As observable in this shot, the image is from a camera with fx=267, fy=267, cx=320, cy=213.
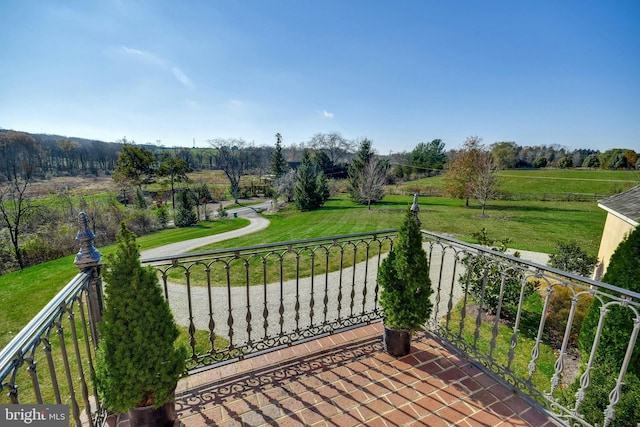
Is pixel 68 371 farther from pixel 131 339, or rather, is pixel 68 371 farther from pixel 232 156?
pixel 232 156

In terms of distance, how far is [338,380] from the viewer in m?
2.67

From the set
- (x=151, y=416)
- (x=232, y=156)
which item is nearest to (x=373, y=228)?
(x=151, y=416)

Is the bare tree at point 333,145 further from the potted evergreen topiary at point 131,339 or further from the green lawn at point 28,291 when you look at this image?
the potted evergreen topiary at point 131,339

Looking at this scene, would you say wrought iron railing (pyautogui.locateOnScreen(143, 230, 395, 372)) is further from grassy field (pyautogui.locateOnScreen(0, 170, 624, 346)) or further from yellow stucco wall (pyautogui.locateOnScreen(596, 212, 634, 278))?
yellow stucco wall (pyautogui.locateOnScreen(596, 212, 634, 278))

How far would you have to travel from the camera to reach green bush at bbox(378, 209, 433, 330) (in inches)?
112

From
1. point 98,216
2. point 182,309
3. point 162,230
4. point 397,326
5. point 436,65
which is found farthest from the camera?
point 162,230

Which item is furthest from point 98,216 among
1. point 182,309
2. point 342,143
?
point 342,143

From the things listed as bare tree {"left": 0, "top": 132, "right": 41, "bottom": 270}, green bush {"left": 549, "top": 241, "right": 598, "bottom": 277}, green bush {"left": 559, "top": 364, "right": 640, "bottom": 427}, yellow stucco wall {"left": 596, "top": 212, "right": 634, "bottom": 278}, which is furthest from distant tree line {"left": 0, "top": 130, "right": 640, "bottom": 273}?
green bush {"left": 559, "top": 364, "right": 640, "bottom": 427}

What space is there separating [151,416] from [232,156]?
34.4 metres

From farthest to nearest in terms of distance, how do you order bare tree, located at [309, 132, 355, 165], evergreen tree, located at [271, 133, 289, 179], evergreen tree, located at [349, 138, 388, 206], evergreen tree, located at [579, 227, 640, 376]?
1. bare tree, located at [309, 132, 355, 165]
2. evergreen tree, located at [271, 133, 289, 179]
3. evergreen tree, located at [349, 138, 388, 206]
4. evergreen tree, located at [579, 227, 640, 376]

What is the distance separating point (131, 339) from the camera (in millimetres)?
1781

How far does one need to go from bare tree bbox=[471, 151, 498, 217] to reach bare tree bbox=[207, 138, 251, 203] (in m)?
24.6

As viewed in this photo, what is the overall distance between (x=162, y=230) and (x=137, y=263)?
768 inches

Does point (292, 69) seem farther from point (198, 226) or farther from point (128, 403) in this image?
point (198, 226)
